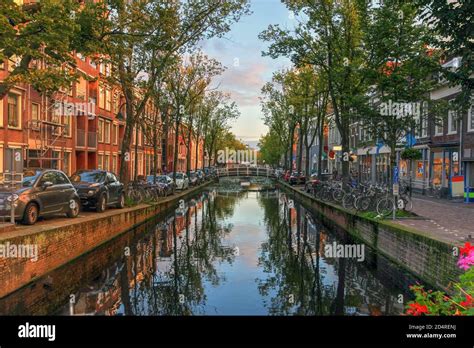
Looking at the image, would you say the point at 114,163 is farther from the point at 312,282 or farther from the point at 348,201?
the point at 312,282

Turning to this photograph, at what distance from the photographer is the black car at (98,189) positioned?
57.2 ft

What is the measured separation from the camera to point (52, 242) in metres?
11.0

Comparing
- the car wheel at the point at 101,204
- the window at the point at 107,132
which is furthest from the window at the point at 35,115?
the window at the point at 107,132

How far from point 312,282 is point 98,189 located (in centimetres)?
1015

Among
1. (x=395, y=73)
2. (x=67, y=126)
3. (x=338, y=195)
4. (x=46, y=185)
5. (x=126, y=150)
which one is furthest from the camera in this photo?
(x=67, y=126)

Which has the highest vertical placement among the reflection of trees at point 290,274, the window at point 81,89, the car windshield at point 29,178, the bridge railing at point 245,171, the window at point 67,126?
the window at point 81,89

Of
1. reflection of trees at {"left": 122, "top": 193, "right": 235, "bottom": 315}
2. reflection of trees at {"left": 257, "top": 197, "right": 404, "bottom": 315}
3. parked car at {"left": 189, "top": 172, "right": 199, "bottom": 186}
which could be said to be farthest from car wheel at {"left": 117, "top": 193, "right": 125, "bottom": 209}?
parked car at {"left": 189, "top": 172, "right": 199, "bottom": 186}

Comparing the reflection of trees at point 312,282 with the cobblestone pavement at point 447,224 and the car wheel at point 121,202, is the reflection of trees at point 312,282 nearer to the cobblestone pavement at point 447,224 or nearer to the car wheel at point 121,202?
the cobblestone pavement at point 447,224

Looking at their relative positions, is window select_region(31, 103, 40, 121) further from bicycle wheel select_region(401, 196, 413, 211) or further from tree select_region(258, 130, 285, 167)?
tree select_region(258, 130, 285, 167)

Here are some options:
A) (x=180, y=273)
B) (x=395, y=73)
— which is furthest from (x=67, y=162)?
(x=395, y=73)

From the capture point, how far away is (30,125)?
26.5m

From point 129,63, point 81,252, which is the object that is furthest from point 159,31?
point 81,252

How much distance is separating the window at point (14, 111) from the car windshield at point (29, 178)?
12194mm
